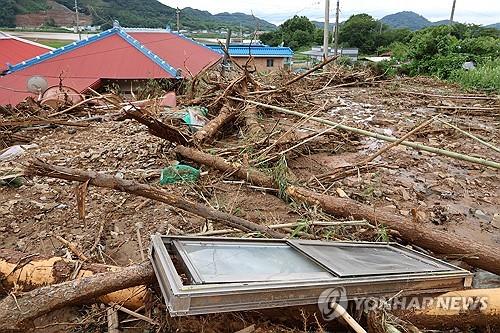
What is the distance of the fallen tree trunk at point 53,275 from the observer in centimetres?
203

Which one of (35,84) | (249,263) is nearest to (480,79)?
(249,263)

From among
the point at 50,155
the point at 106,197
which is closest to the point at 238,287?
the point at 106,197

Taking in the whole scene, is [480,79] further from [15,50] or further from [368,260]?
[15,50]

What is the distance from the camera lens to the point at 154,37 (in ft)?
50.3

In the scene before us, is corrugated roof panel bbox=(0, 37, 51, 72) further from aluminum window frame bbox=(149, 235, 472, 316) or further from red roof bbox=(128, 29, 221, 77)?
aluminum window frame bbox=(149, 235, 472, 316)

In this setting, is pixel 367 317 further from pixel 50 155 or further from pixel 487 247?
pixel 50 155

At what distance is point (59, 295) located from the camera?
5.67ft

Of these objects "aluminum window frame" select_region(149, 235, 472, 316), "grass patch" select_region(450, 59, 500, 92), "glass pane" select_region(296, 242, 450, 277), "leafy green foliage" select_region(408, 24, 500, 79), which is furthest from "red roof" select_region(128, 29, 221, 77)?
"aluminum window frame" select_region(149, 235, 472, 316)

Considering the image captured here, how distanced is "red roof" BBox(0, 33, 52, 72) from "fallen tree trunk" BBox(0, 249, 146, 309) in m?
12.3

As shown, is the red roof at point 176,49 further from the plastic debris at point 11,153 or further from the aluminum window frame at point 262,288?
the aluminum window frame at point 262,288

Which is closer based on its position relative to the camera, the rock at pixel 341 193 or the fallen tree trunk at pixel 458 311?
the fallen tree trunk at pixel 458 311

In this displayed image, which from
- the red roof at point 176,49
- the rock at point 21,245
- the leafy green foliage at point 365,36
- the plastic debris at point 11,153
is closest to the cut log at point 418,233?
the rock at point 21,245

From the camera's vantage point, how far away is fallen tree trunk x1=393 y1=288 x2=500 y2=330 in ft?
6.03

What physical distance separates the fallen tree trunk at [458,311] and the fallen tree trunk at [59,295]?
1.21 metres
